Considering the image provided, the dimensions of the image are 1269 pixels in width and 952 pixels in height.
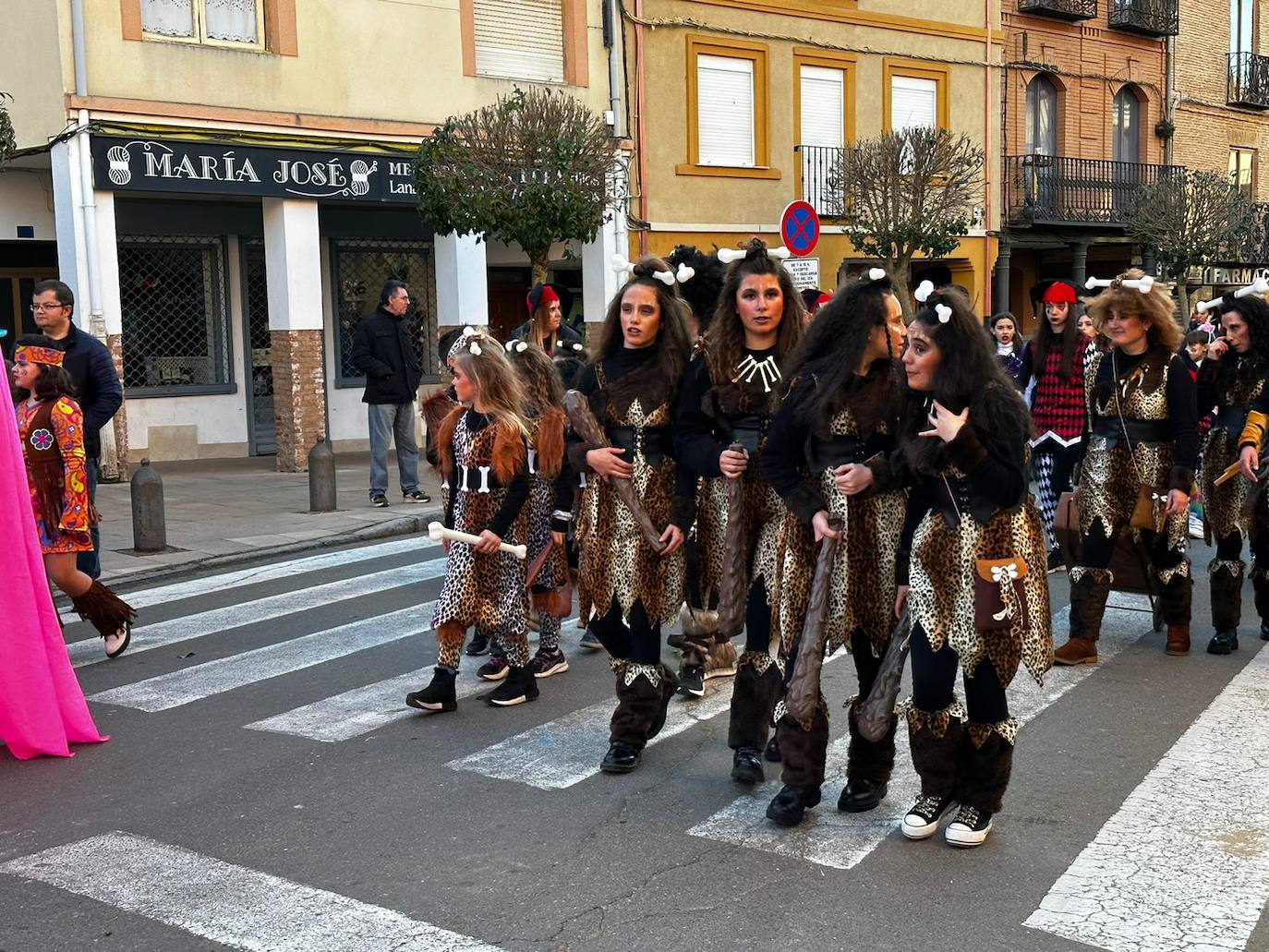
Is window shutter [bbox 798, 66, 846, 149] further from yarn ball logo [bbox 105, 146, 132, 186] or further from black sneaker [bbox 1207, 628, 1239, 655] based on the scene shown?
black sneaker [bbox 1207, 628, 1239, 655]

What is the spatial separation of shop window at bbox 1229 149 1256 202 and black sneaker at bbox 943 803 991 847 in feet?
102

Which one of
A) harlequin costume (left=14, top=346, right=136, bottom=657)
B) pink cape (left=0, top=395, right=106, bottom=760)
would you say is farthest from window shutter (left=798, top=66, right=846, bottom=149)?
pink cape (left=0, top=395, right=106, bottom=760)

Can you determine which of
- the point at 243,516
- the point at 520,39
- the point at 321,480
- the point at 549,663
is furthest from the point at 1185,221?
the point at 549,663

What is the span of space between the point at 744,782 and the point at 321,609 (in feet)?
14.4

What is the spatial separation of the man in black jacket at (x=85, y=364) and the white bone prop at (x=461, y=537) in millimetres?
3136

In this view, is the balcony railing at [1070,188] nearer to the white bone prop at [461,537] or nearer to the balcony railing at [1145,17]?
the balcony railing at [1145,17]

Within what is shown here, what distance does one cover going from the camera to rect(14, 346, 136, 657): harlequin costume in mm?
7316

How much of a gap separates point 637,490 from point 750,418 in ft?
1.92

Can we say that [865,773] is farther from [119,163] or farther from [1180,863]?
[119,163]

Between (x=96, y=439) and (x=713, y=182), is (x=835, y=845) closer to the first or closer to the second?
(x=96, y=439)

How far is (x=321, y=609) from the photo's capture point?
355 inches

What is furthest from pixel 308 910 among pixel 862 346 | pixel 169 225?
pixel 169 225

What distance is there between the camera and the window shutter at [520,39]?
760 inches

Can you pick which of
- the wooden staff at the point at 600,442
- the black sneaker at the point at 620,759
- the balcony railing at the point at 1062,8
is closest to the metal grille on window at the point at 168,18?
the wooden staff at the point at 600,442
